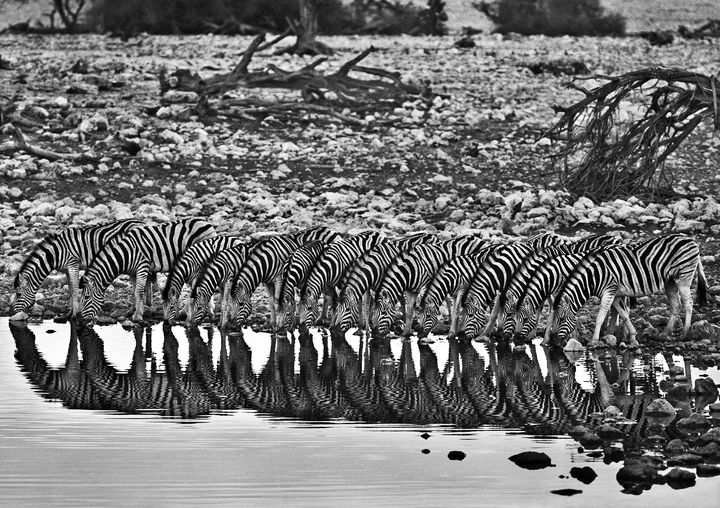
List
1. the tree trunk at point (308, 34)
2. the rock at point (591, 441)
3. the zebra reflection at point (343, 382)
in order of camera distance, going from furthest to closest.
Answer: the tree trunk at point (308, 34) < the zebra reflection at point (343, 382) < the rock at point (591, 441)

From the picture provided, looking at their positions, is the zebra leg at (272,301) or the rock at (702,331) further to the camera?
the zebra leg at (272,301)

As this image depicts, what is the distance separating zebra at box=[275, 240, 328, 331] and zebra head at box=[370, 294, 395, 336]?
2.44 ft

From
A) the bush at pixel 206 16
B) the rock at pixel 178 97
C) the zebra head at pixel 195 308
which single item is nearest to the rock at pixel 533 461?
the zebra head at pixel 195 308

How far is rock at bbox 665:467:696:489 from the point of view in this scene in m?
7.90

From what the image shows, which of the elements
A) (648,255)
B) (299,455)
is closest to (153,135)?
(648,255)

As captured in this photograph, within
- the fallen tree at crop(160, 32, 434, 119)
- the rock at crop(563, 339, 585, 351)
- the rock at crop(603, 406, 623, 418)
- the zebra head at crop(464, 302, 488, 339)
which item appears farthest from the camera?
the fallen tree at crop(160, 32, 434, 119)

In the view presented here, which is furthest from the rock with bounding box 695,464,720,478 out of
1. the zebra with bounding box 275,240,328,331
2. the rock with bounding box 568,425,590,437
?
the zebra with bounding box 275,240,328,331

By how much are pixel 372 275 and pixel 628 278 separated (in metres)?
2.43

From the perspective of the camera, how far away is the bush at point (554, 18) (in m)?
41.5

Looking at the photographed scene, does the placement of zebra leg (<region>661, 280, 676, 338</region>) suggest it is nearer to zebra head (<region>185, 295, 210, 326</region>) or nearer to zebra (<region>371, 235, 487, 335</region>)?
zebra (<region>371, 235, 487, 335</region>)

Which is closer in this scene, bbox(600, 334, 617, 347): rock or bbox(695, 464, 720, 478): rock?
bbox(695, 464, 720, 478): rock

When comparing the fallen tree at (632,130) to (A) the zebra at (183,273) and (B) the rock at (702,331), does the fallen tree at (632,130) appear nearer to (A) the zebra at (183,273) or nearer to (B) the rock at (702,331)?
(B) the rock at (702,331)

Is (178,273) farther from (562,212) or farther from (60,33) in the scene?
(60,33)

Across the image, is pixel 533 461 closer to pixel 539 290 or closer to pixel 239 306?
pixel 539 290
